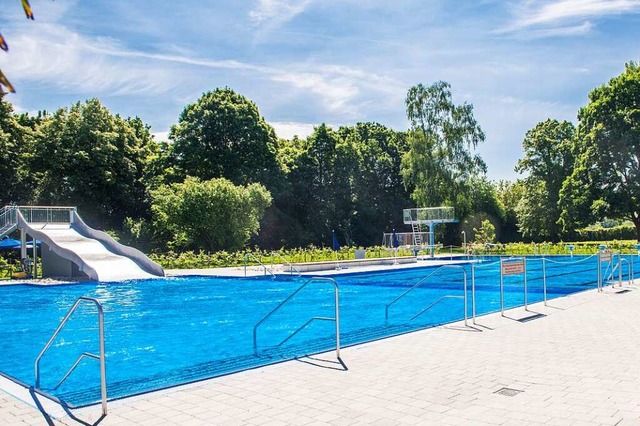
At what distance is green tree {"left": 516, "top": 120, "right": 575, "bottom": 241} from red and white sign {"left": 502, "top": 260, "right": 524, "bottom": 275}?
36.3 metres

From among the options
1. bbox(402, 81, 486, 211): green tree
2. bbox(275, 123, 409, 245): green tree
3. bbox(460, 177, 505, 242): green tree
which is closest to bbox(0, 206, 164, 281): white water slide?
bbox(275, 123, 409, 245): green tree

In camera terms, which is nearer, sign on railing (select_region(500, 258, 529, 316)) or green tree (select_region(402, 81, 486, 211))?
sign on railing (select_region(500, 258, 529, 316))

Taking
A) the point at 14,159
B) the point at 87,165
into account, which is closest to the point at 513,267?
the point at 87,165

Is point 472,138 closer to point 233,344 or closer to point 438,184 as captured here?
point 438,184

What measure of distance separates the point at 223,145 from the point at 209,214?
11.4 m

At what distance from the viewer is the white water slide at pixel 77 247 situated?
21.2 metres

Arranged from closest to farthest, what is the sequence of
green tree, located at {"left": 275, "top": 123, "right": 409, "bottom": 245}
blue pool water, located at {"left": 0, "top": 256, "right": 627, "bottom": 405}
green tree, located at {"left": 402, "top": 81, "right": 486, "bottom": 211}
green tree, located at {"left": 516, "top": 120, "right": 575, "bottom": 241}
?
blue pool water, located at {"left": 0, "top": 256, "right": 627, "bottom": 405} < green tree, located at {"left": 402, "top": 81, "right": 486, "bottom": 211} < green tree, located at {"left": 516, "top": 120, "right": 575, "bottom": 241} < green tree, located at {"left": 275, "top": 123, "right": 409, "bottom": 245}

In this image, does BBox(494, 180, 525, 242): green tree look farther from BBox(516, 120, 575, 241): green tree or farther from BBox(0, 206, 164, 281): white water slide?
BBox(0, 206, 164, 281): white water slide

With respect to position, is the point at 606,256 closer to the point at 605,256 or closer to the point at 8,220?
the point at 605,256

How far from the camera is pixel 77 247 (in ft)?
75.2

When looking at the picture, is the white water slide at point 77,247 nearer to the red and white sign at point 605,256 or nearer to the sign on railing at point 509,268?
the sign on railing at point 509,268

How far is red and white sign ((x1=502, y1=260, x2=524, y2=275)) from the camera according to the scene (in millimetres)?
9750

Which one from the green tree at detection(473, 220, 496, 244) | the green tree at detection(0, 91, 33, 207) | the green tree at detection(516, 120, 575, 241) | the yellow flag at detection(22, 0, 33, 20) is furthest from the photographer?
the green tree at detection(516, 120, 575, 241)

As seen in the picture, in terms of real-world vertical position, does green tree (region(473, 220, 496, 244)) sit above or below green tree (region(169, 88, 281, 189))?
below
